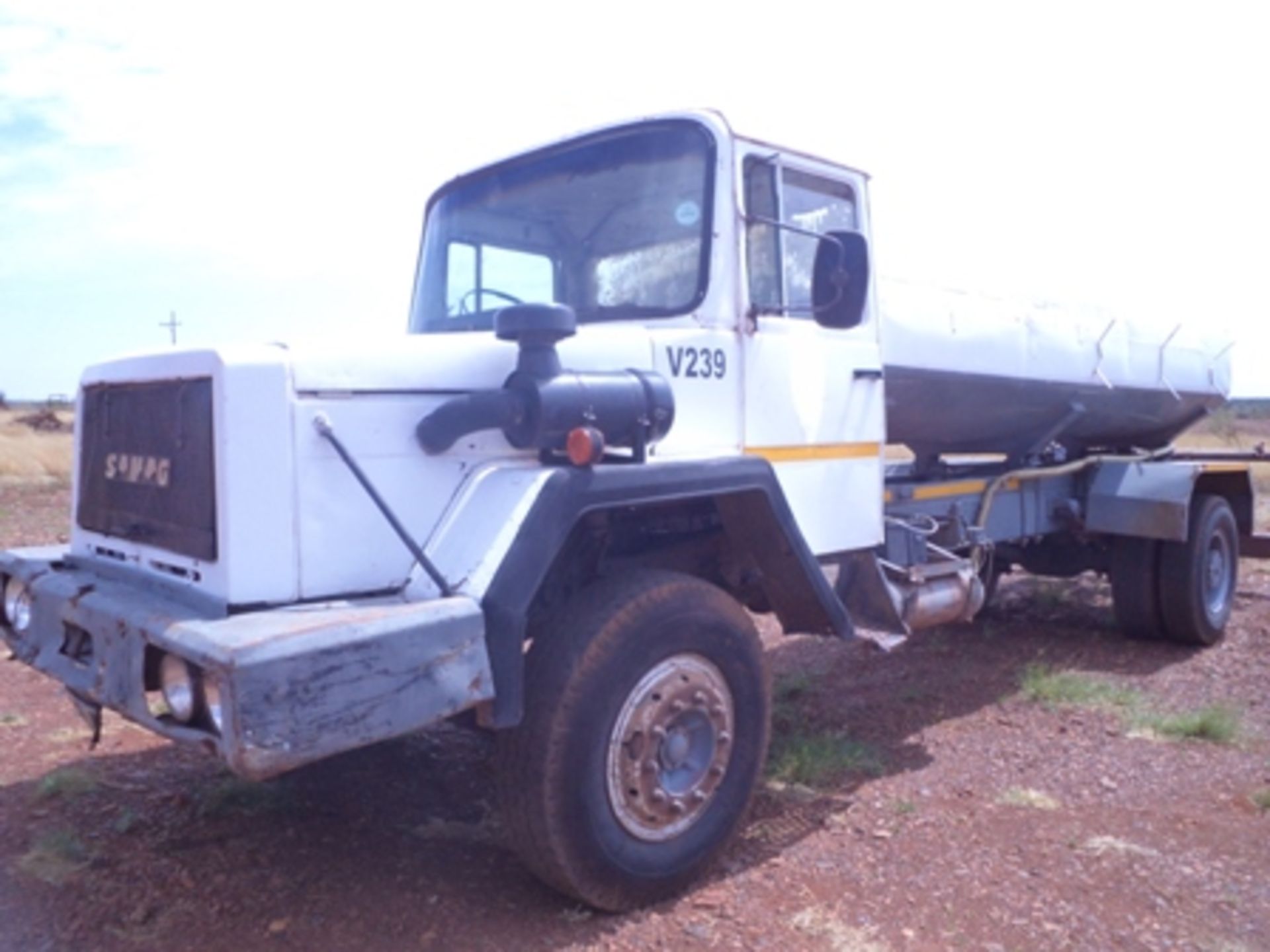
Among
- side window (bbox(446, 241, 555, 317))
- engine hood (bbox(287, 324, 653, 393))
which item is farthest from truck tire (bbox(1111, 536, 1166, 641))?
engine hood (bbox(287, 324, 653, 393))

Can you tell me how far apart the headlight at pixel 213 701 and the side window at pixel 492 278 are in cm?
212

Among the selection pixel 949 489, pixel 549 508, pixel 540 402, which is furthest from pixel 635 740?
pixel 949 489

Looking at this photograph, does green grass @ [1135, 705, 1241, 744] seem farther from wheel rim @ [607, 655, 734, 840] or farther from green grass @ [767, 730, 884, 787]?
wheel rim @ [607, 655, 734, 840]

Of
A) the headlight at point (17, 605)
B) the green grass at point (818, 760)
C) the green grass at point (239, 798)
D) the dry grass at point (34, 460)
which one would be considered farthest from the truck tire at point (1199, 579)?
the dry grass at point (34, 460)

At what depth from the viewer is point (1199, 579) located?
7371 mm

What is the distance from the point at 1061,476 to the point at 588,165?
437 centimetres

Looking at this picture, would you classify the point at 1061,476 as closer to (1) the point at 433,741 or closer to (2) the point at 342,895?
(1) the point at 433,741

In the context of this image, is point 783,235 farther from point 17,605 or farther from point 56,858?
point 56,858

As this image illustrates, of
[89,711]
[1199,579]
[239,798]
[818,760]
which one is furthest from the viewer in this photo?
[1199,579]

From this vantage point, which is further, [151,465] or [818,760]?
[818,760]

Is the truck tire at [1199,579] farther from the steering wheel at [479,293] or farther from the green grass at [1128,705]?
the steering wheel at [479,293]

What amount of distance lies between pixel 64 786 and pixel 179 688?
1967mm

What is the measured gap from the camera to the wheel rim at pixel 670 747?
3.51 m

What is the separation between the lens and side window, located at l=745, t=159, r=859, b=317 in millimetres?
4258
